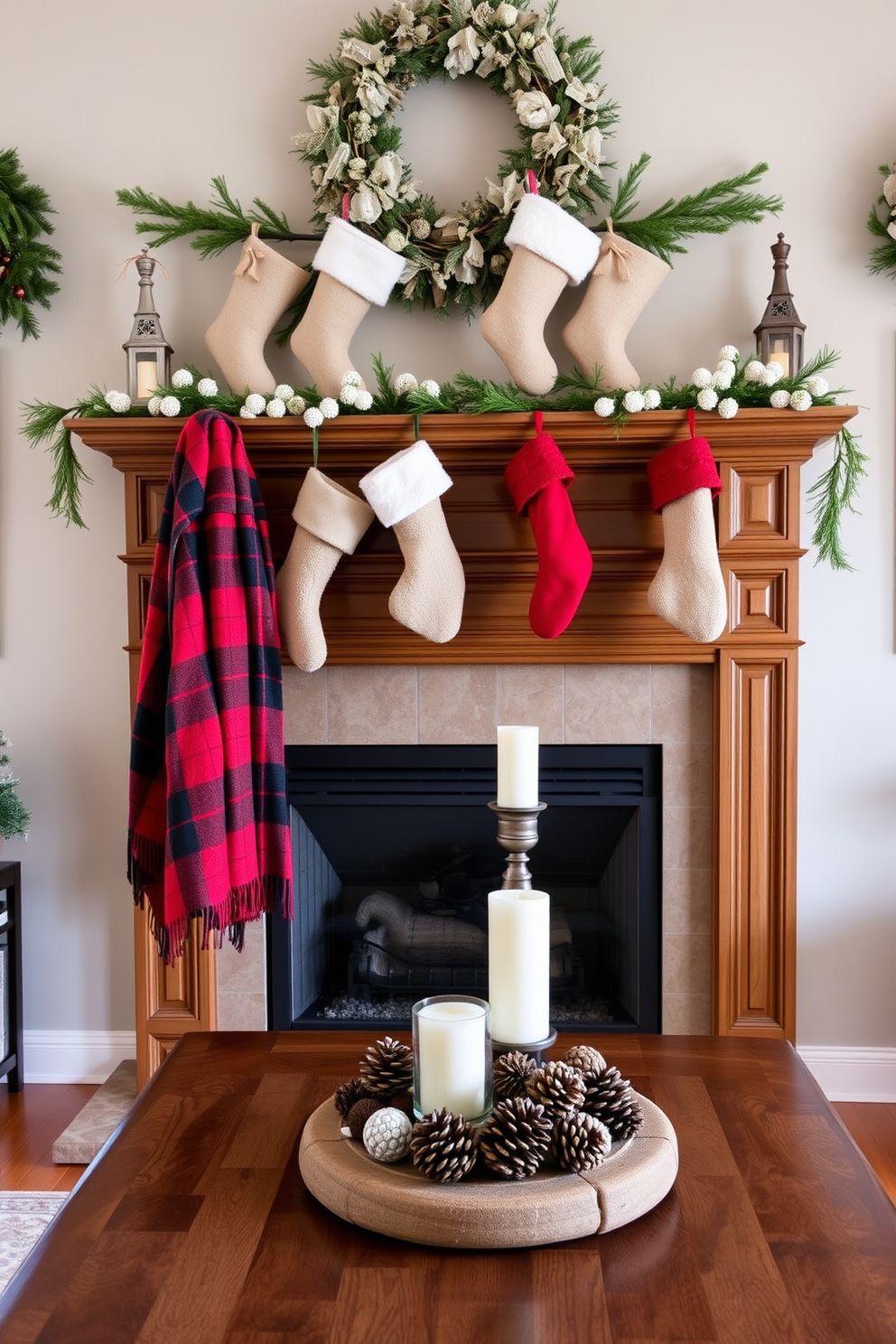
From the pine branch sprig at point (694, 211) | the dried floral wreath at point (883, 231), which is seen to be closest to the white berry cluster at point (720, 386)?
the pine branch sprig at point (694, 211)

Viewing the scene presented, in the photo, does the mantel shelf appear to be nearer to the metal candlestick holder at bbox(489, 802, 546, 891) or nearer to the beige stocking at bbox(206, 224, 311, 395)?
the beige stocking at bbox(206, 224, 311, 395)

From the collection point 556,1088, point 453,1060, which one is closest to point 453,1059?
point 453,1060

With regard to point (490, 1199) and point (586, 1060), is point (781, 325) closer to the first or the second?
point (586, 1060)

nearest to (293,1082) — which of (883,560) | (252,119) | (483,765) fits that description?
(483,765)

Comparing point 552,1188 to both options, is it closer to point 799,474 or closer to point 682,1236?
point 682,1236

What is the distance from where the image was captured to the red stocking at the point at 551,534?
6.77 ft

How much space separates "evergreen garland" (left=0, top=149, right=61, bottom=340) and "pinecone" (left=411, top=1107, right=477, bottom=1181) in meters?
2.05

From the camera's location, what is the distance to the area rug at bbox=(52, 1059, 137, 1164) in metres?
2.10

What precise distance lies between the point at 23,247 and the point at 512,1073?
82.3 inches

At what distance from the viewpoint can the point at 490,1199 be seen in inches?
35.1

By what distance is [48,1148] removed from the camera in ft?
7.10

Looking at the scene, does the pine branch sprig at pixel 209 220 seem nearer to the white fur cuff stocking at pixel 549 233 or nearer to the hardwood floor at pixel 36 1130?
the white fur cuff stocking at pixel 549 233

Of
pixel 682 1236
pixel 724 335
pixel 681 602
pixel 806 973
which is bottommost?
pixel 806 973

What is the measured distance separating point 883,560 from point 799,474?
30 cm
